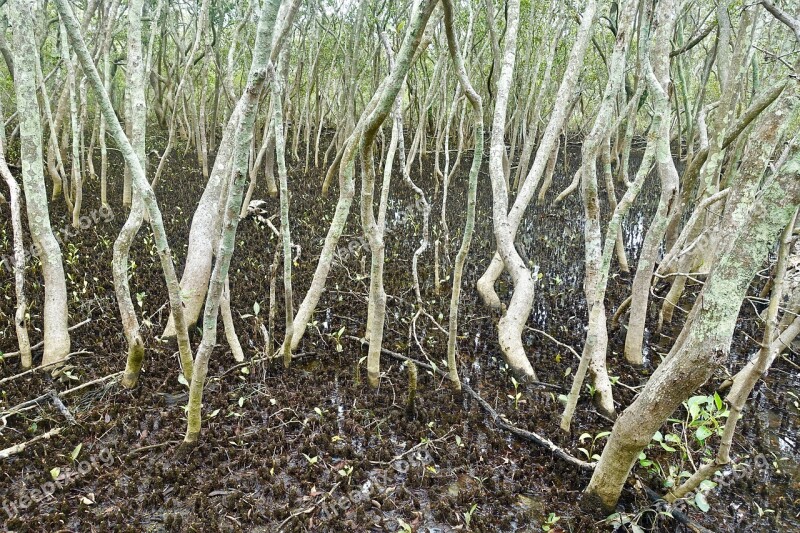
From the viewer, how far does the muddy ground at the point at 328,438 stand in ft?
7.82

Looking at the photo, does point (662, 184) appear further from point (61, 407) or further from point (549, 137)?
point (61, 407)

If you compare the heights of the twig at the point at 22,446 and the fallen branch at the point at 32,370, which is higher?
the fallen branch at the point at 32,370

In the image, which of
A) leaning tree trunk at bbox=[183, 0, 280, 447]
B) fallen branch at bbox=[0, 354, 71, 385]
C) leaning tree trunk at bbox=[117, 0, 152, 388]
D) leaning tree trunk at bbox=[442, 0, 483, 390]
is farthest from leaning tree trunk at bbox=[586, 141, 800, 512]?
fallen branch at bbox=[0, 354, 71, 385]

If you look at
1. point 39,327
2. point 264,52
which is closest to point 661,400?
point 264,52

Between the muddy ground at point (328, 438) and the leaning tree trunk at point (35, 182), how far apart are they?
240 mm

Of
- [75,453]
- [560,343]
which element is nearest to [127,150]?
[75,453]

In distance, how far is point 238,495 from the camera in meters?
2.43

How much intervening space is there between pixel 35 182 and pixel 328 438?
2.32 m

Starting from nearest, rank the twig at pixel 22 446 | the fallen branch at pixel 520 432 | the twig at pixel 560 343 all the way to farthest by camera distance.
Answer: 1. the twig at pixel 22 446
2. the fallen branch at pixel 520 432
3. the twig at pixel 560 343

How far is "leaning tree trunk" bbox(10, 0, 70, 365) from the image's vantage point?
3.04 m

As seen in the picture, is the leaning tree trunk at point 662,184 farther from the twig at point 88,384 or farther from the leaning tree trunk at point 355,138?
the twig at point 88,384

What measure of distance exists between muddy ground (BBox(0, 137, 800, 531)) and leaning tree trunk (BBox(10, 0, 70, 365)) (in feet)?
0.79

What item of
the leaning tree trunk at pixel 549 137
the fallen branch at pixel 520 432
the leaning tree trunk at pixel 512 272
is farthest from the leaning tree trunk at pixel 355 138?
the leaning tree trunk at pixel 549 137

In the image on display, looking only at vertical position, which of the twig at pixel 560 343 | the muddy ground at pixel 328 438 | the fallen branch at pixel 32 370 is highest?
the twig at pixel 560 343
